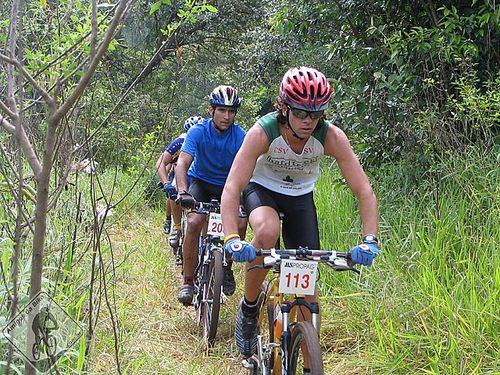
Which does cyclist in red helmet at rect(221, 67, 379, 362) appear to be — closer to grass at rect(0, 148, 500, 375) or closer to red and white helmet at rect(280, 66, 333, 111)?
red and white helmet at rect(280, 66, 333, 111)

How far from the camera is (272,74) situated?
12.5 m

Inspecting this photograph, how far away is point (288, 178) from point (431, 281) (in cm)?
121

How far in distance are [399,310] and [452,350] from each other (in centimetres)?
61

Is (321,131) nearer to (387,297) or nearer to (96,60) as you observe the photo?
(387,297)

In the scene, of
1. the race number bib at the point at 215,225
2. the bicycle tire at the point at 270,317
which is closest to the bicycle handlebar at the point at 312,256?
the bicycle tire at the point at 270,317

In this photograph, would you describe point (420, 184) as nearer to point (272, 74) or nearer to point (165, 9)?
point (272, 74)

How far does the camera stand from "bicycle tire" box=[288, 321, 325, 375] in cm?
286

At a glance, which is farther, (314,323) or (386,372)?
(386,372)

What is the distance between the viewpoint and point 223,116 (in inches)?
216

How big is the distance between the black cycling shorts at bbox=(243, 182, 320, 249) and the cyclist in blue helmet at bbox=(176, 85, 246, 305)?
63.9 inches

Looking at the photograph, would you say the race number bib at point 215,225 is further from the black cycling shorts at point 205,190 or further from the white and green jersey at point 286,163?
the white and green jersey at point 286,163

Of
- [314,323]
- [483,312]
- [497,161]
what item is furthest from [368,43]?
[314,323]

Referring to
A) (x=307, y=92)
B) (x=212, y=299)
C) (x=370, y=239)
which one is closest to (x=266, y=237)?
(x=370, y=239)

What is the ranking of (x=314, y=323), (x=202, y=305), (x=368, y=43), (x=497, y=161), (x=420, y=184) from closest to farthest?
(x=314, y=323) → (x=497, y=161) → (x=202, y=305) → (x=420, y=184) → (x=368, y=43)
